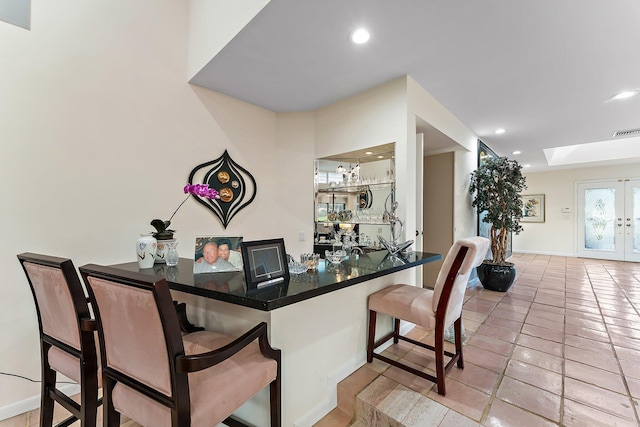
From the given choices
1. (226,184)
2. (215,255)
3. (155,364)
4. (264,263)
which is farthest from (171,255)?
(226,184)

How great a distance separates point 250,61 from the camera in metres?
2.29

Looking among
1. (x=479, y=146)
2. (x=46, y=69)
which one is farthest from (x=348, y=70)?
(x=479, y=146)

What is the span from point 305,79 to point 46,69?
1.94 meters

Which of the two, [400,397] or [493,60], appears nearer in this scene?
[400,397]

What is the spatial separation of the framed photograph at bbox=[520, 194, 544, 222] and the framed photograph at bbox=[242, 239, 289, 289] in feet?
30.0

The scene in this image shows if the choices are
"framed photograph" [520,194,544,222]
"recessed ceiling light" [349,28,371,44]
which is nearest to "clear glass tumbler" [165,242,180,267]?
"recessed ceiling light" [349,28,371,44]

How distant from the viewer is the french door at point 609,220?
22.0 feet

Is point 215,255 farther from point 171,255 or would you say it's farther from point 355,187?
point 355,187

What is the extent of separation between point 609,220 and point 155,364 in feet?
33.7

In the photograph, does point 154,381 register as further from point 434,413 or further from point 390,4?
point 390,4

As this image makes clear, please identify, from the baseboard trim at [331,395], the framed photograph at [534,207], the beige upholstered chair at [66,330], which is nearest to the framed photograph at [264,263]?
the beige upholstered chair at [66,330]

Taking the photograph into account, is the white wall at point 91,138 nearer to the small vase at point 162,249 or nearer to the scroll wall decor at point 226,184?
the scroll wall decor at point 226,184

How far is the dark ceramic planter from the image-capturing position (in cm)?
396

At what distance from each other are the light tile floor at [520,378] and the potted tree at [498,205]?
0.70 metres
